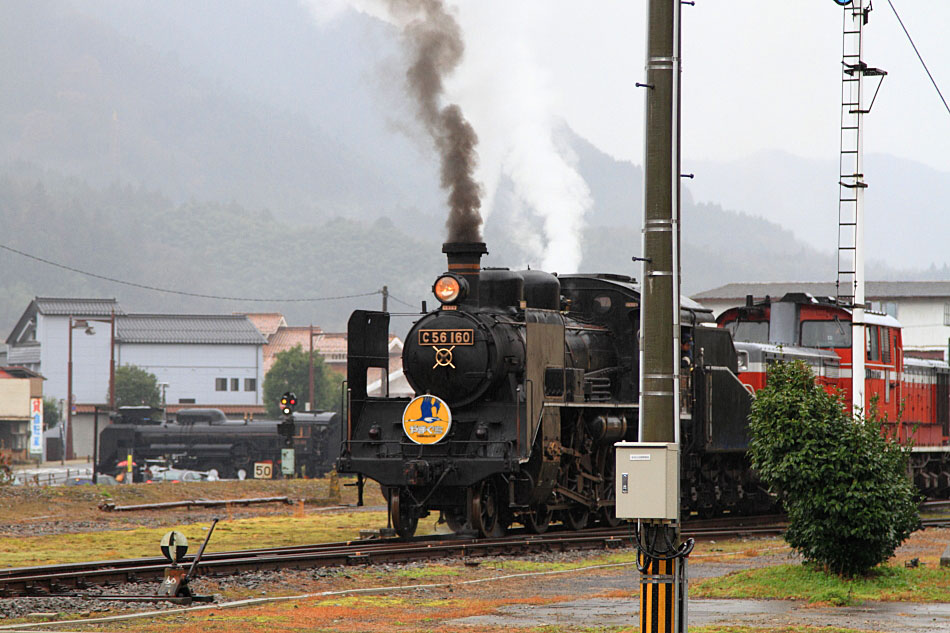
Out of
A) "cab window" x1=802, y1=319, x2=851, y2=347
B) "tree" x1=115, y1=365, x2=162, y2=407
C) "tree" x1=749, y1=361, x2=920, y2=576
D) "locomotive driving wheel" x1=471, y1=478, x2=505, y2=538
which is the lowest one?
"locomotive driving wheel" x1=471, y1=478, x2=505, y2=538

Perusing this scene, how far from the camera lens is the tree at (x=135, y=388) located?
101m

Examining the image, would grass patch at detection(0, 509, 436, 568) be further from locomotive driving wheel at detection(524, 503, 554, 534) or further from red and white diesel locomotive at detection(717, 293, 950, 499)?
red and white diesel locomotive at detection(717, 293, 950, 499)

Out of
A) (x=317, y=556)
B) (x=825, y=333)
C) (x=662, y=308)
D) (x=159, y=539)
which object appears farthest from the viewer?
(x=825, y=333)

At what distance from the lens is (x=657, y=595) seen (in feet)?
29.7

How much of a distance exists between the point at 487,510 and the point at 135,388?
283 ft

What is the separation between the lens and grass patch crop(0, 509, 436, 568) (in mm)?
19453

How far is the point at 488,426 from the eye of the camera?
19.7m

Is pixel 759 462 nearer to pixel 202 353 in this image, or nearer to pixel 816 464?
pixel 816 464

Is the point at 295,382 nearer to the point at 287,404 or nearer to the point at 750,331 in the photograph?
the point at 287,404

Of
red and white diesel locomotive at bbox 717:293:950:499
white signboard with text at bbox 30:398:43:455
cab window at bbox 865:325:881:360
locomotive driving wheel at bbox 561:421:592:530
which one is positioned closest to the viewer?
locomotive driving wheel at bbox 561:421:592:530

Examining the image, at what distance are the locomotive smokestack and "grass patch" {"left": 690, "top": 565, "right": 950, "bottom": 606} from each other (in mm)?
6947

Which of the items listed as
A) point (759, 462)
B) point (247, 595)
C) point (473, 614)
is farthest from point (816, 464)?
point (247, 595)

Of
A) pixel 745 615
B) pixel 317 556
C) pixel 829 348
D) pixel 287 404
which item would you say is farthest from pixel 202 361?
pixel 745 615

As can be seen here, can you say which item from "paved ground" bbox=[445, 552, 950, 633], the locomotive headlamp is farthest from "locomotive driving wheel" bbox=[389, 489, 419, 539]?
"paved ground" bbox=[445, 552, 950, 633]
